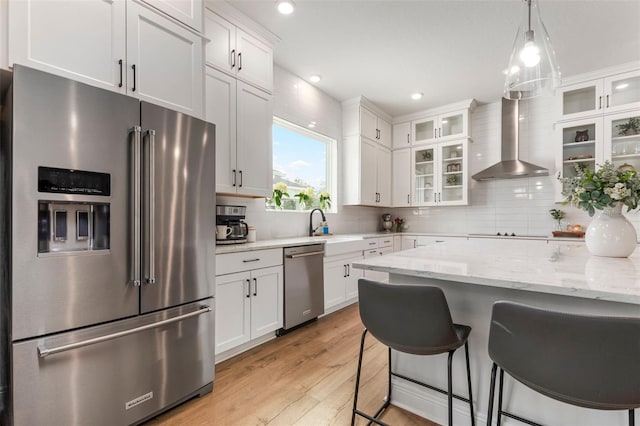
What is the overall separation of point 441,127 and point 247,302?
3977 millimetres

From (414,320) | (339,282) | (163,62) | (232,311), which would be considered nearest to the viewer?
(414,320)

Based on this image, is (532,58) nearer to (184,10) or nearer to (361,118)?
(184,10)

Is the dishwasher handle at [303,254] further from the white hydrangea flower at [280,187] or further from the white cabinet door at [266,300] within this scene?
the white hydrangea flower at [280,187]

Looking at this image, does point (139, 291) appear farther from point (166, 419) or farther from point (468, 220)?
point (468, 220)

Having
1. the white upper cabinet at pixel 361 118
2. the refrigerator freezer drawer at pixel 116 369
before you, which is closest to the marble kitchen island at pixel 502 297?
→ the refrigerator freezer drawer at pixel 116 369

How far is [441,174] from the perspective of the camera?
15.8 feet

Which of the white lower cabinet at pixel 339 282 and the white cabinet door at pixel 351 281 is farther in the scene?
the white cabinet door at pixel 351 281

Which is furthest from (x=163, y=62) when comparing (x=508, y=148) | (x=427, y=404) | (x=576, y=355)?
(x=508, y=148)

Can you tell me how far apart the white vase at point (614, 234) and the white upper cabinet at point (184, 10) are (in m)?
2.86

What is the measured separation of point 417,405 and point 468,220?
372 cm

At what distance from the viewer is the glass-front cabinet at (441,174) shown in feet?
15.3

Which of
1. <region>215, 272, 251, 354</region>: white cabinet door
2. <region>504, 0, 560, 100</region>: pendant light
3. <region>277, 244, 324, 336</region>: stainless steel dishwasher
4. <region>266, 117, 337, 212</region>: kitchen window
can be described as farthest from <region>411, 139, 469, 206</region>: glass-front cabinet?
<region>215, 272, 251, 354</region>: white cabinet door

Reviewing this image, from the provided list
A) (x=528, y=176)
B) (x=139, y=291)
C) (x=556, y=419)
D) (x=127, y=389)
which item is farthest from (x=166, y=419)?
(x=528, y=176)

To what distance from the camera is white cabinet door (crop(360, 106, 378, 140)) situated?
4.45 m
